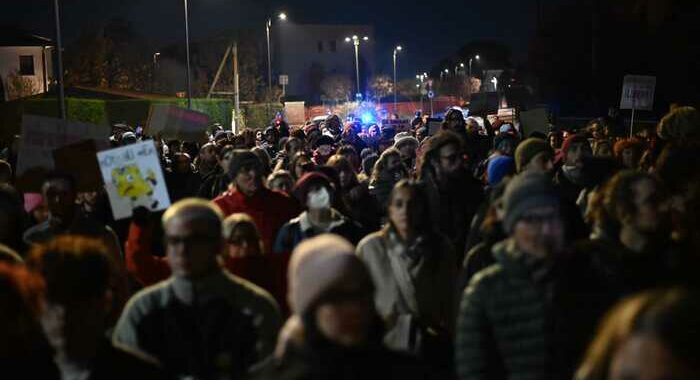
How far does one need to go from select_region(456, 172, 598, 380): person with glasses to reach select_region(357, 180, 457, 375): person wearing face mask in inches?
49.9

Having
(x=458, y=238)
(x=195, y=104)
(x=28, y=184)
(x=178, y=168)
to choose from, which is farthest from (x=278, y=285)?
(x=195, y=104)

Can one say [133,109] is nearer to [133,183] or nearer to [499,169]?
[499,169]

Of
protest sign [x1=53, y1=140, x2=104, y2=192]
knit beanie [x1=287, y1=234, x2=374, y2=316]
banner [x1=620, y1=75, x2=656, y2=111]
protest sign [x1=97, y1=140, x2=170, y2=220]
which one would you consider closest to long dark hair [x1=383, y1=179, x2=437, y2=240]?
protest sign [x1=97, y1=140, x2=170, y2=220]

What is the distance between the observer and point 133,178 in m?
7.59

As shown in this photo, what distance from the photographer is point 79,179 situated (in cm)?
859

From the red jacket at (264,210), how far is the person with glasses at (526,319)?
159 inches

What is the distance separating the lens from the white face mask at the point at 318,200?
299 inches

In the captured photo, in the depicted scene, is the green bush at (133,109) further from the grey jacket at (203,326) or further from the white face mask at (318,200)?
the grey jacket at (203,326)

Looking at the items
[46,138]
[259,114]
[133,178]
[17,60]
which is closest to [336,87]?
[17,60]

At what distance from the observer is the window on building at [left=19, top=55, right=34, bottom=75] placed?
76.9m

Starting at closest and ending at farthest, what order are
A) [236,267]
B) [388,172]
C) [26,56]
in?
1. [236,267]
2. [388,172]
3. [26,56]

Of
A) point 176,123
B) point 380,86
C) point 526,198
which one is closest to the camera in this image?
point 526,198

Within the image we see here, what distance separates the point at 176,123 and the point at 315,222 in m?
10.8

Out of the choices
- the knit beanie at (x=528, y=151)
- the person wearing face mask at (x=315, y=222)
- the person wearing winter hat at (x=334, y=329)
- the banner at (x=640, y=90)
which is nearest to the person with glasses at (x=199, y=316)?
the person wearing winter hat at (x=334, y=329)
